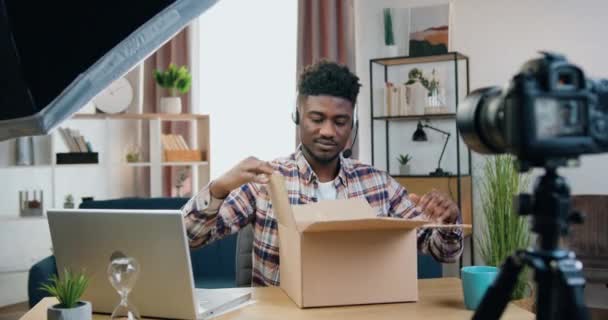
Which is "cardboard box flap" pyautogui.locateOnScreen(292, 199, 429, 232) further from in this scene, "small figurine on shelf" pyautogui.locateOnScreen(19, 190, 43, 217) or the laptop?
"small figurine on shelf" pyautogui.locateOnScreen(19, 190, 43, 217)

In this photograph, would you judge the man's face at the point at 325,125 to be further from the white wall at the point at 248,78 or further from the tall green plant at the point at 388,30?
the white wall at the point at 248,78

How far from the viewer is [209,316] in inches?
52.7

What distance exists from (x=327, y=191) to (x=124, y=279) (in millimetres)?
934

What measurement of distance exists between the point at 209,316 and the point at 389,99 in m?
2.96

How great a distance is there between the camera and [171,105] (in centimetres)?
457

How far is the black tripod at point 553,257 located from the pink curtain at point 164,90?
13.9 feet

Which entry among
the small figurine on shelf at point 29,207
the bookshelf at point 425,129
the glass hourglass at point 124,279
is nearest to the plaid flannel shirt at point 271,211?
the glass hourglass at point 124,279

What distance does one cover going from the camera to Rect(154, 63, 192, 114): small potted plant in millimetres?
4562

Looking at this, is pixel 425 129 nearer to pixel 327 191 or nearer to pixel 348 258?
pixel 327 191

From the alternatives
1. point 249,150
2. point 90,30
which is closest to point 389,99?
point 249,150

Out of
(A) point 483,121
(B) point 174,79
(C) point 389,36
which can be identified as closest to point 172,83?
(B) point 174,79

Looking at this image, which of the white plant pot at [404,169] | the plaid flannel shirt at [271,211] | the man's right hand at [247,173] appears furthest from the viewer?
the white plant pot at [404,169]

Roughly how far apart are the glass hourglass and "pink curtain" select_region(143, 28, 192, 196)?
12.0ft

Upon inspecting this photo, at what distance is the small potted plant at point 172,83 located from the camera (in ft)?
15.0
